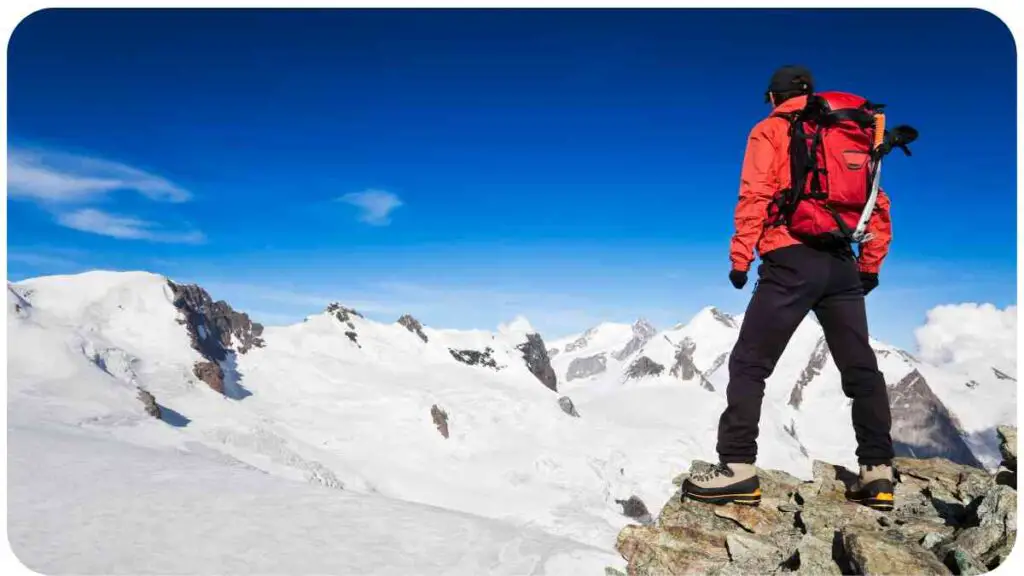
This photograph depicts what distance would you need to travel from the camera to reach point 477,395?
3826 inches

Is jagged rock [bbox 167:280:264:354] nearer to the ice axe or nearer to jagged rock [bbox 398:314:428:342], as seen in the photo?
jagged rock [bbox 398:314:428:342]

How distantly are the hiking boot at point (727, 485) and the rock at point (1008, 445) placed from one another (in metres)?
2.77

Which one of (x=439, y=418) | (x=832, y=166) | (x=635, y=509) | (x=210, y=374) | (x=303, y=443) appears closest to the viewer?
(x=832, y=166)

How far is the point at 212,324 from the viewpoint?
9944cm

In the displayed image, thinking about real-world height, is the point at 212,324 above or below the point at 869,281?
above

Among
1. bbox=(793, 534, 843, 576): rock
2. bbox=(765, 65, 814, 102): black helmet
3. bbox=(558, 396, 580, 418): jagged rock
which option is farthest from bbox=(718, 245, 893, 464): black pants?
bbox=(558, 396, 580, 418): jagged rock

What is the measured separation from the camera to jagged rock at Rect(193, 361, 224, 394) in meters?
71.6

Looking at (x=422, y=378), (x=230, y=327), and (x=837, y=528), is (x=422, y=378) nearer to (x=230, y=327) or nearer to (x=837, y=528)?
(x=230, y=327)

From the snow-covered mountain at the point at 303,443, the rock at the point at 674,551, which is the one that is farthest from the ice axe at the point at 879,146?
the snow-covered mountain at the point at 303,443

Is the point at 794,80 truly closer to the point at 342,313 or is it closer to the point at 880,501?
the point at 880,501

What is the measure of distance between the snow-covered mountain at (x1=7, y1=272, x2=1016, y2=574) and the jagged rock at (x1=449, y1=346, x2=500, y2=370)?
42 cm

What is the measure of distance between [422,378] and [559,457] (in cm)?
3422

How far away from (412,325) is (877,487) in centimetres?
12430

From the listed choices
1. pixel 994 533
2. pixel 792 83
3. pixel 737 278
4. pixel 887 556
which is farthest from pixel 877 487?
pixel 792 83
